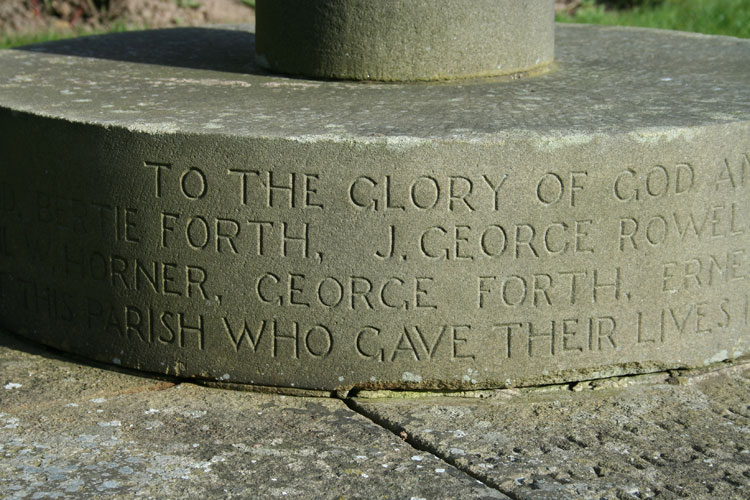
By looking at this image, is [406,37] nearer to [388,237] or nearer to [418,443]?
[388,237]

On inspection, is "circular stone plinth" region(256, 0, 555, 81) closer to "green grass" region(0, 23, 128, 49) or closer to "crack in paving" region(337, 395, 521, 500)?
"crack in paving" region(337, 395, 521, 500)

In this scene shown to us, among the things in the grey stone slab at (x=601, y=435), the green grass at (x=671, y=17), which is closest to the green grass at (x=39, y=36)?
the green grass at (x=671, y=17)

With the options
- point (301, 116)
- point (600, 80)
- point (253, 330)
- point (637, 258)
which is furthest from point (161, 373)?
point (600, 80)

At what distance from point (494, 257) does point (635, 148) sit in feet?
1.77

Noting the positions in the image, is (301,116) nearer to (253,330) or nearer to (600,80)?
(253,330)

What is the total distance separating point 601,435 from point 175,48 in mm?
2854

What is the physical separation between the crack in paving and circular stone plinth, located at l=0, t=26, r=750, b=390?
0.10 metres

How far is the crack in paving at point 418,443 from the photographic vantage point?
293cm

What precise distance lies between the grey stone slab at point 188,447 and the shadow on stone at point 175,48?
1.59 metres

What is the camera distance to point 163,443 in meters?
3.15

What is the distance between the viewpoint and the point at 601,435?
3.22 meters

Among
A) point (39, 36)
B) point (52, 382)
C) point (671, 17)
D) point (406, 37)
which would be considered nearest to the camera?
point (52, 382)

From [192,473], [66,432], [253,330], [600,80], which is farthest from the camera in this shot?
[600,80]

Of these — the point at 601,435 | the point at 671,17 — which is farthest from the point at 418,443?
the point at 671,17
